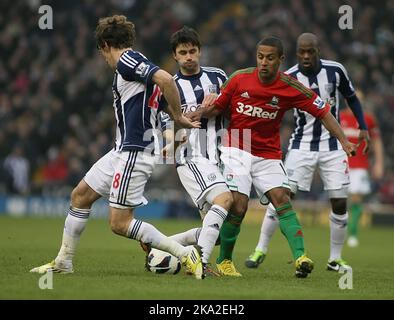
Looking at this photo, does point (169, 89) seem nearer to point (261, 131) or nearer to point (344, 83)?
point (261, 131)

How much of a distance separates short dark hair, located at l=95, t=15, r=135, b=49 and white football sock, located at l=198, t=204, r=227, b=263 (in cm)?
168

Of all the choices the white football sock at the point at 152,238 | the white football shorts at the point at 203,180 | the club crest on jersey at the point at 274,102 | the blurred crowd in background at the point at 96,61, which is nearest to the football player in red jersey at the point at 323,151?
the club crest on jersey at the point at 274,102

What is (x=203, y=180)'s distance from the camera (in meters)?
8.67

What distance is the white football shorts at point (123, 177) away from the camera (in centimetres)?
802

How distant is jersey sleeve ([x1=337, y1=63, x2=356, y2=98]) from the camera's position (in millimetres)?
10367

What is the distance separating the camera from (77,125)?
934 inches

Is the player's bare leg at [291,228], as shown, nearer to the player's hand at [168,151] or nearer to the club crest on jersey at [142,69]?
the player's hand at [168,151]

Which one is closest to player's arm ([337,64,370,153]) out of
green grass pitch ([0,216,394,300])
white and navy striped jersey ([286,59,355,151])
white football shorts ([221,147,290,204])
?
white and navy striped jersey ([286,59,355,151])

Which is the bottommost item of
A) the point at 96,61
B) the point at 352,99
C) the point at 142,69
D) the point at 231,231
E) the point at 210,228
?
the point at 231,231

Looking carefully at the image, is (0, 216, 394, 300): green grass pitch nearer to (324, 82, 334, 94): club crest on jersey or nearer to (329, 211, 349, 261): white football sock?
(329, 211, 349, 261): white football sock

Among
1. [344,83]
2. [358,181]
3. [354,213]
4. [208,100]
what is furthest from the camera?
[354,213]

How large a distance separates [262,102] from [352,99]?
2.07 m

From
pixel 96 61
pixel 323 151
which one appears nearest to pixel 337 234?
pixel 323 151
